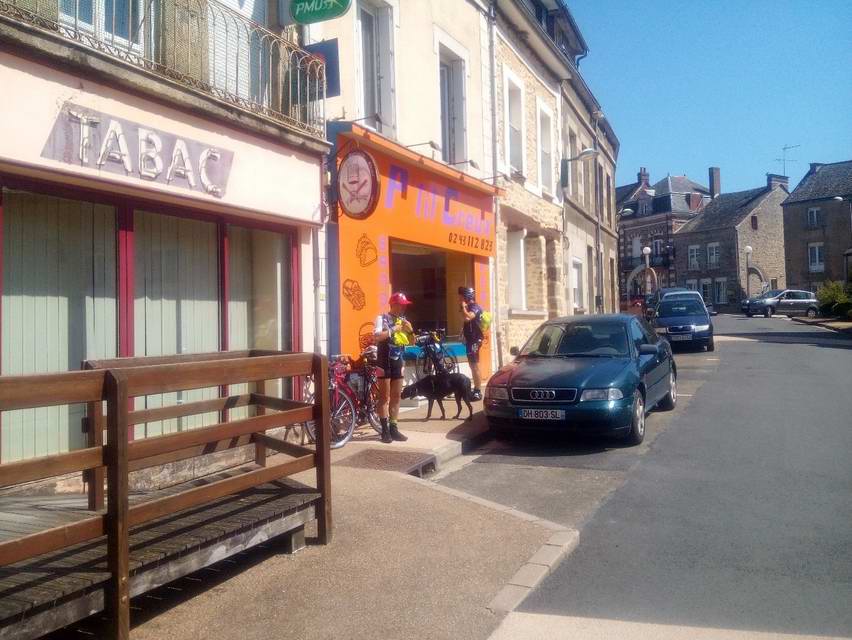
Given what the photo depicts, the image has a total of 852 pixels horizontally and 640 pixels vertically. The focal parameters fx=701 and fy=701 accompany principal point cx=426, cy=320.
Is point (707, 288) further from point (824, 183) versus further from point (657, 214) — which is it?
point (824, 183)

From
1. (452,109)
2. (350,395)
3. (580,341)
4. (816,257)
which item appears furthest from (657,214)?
(350,395)

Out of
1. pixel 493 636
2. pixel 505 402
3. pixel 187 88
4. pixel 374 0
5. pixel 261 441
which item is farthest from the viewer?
pixel 374 0

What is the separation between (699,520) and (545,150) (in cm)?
1448

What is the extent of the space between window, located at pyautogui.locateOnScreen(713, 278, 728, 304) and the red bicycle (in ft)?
184

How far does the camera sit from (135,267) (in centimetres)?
652

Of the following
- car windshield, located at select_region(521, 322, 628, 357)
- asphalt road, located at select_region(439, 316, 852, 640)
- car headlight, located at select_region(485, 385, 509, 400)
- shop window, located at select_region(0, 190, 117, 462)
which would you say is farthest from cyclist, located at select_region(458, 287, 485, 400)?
shop window, located at select_region(0, 190, 117, 462)

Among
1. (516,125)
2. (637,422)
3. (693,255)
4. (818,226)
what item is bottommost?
(637,422)

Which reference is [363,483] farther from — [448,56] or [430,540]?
[448,56]

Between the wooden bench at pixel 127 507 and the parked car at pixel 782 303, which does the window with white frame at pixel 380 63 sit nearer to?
the wooden bench at pixel 127 507

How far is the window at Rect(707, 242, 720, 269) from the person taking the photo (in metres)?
58.7

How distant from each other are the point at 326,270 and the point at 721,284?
56365 millimetres

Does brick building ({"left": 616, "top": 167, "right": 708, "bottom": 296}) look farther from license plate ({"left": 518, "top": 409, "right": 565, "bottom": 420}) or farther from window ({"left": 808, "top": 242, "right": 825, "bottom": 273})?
license plate ({"left": 518, "top": 409, "right": 565, "bottom": 420})

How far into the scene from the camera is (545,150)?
18.5 meters

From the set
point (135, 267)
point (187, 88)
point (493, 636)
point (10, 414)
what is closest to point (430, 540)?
point (493, 636)
